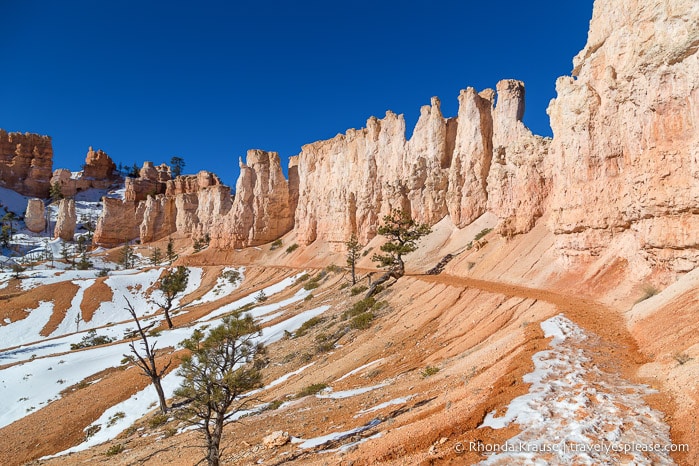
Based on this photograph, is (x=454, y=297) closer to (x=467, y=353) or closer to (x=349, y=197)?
(x=467, y=353)

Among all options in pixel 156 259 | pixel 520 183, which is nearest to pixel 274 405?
pixel 520 183

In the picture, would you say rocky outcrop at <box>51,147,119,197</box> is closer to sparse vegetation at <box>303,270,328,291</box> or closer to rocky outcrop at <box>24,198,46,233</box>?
rocky outcrop at <box>24,198,46,233</box>

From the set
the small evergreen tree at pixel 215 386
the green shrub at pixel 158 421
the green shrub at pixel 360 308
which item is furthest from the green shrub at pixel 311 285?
the small evergreen tree at pixel 215 386

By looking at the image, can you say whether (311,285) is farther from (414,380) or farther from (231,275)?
Result: (414,380)

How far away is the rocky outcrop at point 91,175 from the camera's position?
110000mm

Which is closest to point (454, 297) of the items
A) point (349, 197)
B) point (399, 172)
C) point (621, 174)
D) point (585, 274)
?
point (585, 274)

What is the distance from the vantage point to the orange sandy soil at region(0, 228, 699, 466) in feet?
22.4

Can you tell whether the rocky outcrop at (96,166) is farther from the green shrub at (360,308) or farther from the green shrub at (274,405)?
the green shrub at (274,405)

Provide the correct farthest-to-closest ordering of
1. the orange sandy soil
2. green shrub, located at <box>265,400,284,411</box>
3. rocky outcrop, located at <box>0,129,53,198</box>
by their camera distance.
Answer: rocky outcrop, located at <box>0,129,53,198</box> < green shrub, located at <box>265,400,284,411</box> < the orange sandy soil

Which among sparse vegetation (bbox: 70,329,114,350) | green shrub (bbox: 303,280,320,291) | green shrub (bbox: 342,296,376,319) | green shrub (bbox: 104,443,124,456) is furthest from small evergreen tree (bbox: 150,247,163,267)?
green shrub (bbox: 104,443,124,456)

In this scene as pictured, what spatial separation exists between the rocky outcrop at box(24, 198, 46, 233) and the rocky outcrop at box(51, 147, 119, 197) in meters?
13.2

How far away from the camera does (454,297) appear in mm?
20031

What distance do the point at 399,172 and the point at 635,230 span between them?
39.9 metres

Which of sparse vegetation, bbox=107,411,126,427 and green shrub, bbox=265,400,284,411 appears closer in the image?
green shrub, bbox=265,400,284,411
